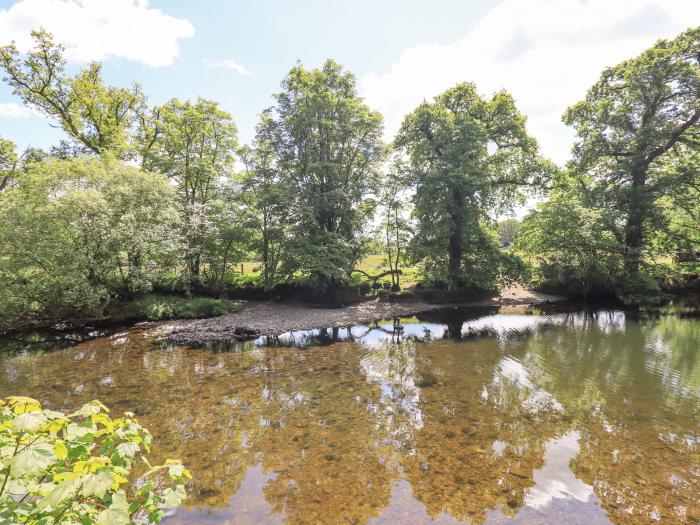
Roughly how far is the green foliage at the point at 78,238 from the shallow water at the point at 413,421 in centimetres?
347

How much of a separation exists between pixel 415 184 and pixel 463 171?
3.90m

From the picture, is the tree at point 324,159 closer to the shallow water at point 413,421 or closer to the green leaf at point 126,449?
the shallow water at point 413,421

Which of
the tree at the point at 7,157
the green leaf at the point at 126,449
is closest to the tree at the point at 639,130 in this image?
the green leaf at the point at 126,449

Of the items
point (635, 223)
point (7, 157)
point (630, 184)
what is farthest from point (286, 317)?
point (7, 157)

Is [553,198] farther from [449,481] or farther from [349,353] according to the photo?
[449,481]

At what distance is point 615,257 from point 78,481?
30.8m

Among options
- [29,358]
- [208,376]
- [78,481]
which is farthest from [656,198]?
[29,358]

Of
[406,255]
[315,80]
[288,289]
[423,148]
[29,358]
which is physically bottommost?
[29,358]

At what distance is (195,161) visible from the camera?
80.9 ft

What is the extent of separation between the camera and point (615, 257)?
24500 millimetres

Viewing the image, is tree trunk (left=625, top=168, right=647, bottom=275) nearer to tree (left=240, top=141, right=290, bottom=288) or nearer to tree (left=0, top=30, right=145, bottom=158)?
tree (left=240, top=141, right=290, bottom=288)

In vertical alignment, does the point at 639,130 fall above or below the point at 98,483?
above

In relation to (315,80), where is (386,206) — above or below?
below

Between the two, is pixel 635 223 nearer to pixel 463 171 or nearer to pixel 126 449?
pixel 463 171
